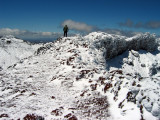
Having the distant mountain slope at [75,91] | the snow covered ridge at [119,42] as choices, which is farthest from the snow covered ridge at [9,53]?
the snow covered ridge at [119,42]

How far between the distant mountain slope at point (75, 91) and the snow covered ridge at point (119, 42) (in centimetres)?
529

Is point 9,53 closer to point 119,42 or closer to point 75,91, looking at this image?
point 119,42

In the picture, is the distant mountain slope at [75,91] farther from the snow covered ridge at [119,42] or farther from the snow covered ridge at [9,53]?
the snow covered ridge at [9,53]

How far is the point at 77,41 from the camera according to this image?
36.7 metres

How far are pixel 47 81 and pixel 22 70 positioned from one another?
23.3 feet

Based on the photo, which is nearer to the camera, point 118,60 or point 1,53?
point 118,60

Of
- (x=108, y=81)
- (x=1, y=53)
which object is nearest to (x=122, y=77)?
(x=108, y=81)

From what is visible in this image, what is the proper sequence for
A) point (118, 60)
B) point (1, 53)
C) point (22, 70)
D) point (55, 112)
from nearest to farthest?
point (55, 112), point (22, 70), point (118, 60), point (1, 53)

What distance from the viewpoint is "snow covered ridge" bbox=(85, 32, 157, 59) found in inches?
1576

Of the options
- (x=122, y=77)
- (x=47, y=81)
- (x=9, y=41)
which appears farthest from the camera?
(x=9, y=41)

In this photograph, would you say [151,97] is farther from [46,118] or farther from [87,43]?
[87,43]

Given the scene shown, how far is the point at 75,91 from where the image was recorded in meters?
19.0

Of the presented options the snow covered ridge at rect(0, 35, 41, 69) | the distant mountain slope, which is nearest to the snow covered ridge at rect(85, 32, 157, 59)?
the distant mountain slope

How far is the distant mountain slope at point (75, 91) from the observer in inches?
521
